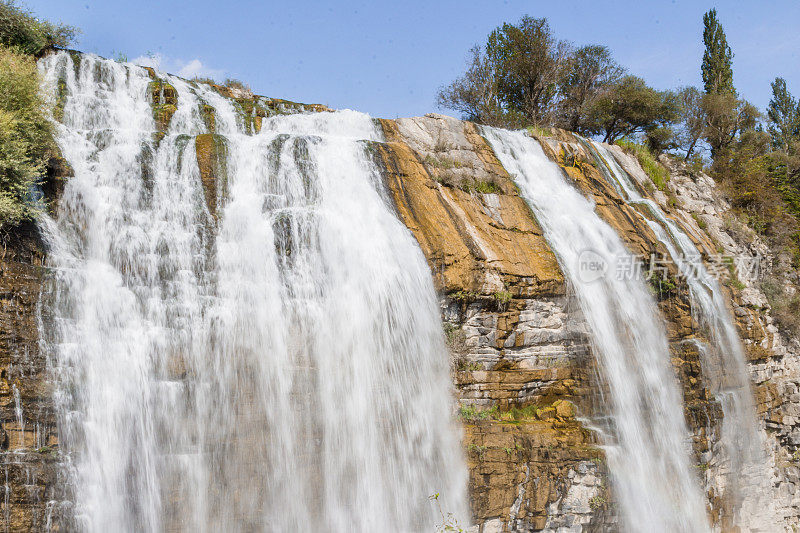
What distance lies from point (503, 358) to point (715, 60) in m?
30.5

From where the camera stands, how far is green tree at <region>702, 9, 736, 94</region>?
31.8 metres

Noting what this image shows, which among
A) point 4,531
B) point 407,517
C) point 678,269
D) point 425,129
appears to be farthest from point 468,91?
point 4,531

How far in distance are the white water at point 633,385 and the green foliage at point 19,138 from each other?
1091 cm

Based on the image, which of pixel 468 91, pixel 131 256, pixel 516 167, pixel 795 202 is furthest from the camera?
pixel 468 91

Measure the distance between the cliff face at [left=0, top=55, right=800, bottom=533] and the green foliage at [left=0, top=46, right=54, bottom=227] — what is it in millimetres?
447

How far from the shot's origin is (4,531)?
6.89 meters

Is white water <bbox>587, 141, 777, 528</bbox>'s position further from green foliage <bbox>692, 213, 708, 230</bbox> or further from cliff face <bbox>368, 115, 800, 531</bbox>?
green foliage <bbox>692, 213, 708, 230</bbox>

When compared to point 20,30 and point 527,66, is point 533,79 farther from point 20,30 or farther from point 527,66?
point 20,30

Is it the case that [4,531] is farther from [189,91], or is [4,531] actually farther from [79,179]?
[189,91]

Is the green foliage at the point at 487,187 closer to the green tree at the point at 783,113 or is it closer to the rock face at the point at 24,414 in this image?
the rock face at the point at 24,414

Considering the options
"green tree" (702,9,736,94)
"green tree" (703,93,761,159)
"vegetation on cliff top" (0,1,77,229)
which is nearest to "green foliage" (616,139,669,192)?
"green tree" (703,93,761,159)

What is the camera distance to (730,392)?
14625 millimetres

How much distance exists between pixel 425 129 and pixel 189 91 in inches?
301

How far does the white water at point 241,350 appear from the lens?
8.21 meters
